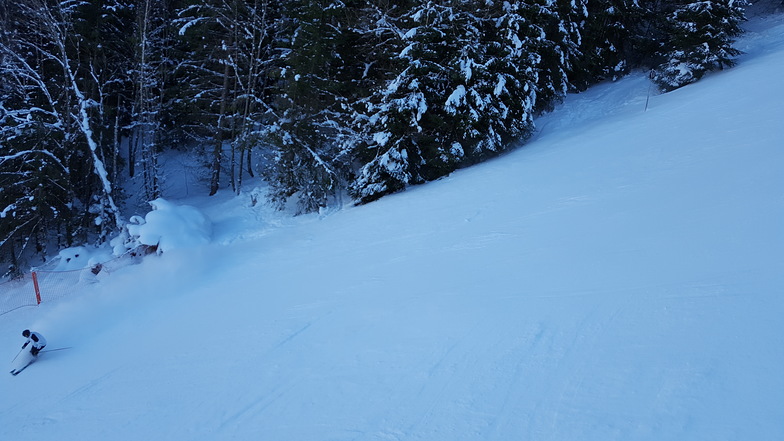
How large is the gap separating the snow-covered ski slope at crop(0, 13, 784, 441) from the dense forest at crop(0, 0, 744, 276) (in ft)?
11.8

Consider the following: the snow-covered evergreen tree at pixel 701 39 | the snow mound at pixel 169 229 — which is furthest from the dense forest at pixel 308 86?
the snow mound at pixel 169 229

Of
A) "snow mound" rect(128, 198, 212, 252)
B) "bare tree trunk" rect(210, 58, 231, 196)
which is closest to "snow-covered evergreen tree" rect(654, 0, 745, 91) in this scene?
"bare tree trunk" rect(210, 58, 231, 196)

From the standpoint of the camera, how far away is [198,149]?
21.5 m

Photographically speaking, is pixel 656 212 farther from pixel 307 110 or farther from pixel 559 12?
pixel 559 12

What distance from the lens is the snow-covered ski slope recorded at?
354cm

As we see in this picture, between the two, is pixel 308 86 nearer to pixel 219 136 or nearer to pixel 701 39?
pixel 219 136

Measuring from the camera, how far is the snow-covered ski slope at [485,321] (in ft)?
11.6

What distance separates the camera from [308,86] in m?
14.8

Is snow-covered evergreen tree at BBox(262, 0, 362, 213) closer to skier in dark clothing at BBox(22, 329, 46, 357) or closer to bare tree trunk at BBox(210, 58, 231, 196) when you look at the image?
bare tree trunk at BBox(210, 58, 231, 196)

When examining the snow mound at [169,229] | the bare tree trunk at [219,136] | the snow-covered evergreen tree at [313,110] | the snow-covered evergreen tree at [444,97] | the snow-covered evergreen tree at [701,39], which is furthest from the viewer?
the bare tree trunk at [219,136]

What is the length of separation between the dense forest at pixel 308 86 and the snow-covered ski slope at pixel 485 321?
3598 mm

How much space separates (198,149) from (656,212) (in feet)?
68.4

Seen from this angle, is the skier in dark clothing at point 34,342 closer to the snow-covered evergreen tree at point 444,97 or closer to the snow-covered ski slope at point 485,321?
the snow-covered ski slope at point 485,321

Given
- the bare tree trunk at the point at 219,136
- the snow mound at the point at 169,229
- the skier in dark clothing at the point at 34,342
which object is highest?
the bare tree trunk at the point at 219,136
